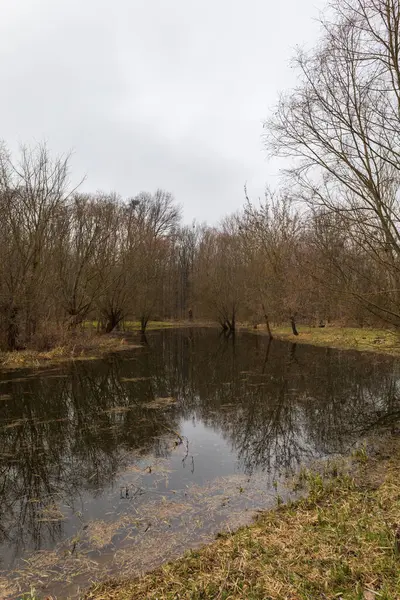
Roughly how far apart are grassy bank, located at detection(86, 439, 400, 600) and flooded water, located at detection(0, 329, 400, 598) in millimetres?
471

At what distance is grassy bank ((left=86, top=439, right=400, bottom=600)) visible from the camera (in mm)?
2840

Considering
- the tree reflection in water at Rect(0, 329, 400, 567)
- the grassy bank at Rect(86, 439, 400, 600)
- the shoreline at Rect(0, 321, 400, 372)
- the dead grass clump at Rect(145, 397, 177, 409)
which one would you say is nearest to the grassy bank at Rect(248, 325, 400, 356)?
the shoreline at Rect(0, 321, 400, 372)

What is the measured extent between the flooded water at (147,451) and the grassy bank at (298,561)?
471mm

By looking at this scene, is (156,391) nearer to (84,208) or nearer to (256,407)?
(256,407)

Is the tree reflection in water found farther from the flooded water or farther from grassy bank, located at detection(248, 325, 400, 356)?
grassy bank, located at detection(248, 325, 400, 356)

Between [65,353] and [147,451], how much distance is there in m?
12.3

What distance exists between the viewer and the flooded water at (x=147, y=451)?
4.17m

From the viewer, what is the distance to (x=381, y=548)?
10.5 ft

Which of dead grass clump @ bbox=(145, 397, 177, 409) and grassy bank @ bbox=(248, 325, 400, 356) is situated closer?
dead grass clump @ bbox=(145, 397, 177, 409)

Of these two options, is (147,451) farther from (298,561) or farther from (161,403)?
(298,561)

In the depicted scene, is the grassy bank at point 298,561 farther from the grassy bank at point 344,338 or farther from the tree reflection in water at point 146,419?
the grassy bank at point 344,338

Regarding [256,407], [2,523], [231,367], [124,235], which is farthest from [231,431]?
[124,235]

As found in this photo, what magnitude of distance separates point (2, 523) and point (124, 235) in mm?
24882

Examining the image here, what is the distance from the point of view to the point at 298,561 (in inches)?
127
